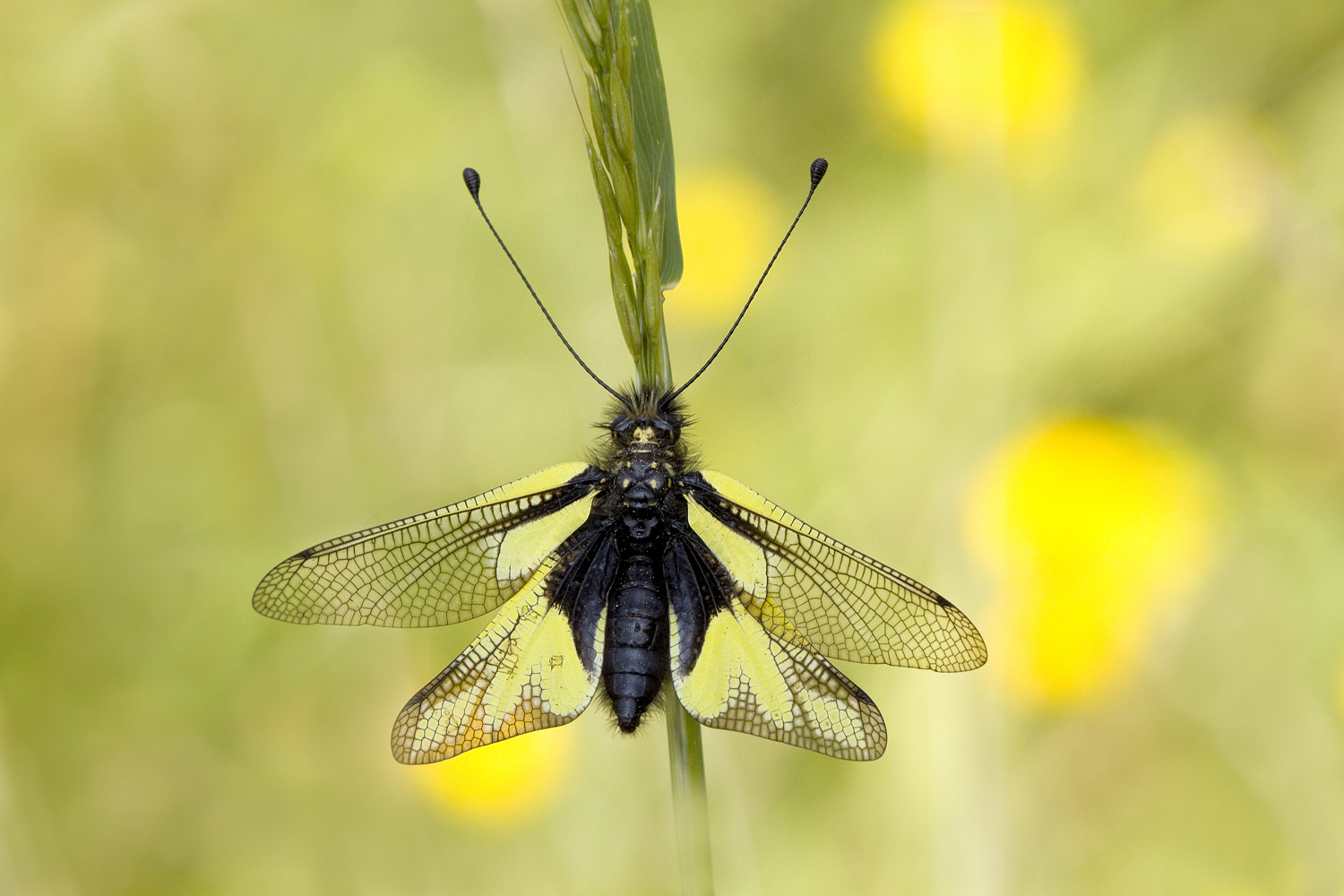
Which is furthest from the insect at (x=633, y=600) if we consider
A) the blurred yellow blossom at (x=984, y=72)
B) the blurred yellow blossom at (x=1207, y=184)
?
the blurred yellow blossom at (x=1207, y=184)

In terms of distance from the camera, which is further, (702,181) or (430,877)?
(702,181)

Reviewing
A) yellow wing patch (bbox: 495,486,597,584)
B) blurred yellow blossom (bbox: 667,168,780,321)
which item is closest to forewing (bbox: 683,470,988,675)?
yellow wing patch (bbox: 495,486,597,584)

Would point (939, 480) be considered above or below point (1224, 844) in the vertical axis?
above

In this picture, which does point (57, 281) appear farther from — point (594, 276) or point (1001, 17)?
point (1001, 17)

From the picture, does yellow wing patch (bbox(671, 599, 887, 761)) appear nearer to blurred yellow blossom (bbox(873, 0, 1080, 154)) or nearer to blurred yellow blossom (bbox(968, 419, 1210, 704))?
blurred yellow blossom (bbox(968, 419, 1210, 704))

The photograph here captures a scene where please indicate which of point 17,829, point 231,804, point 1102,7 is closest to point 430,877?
point 231,804

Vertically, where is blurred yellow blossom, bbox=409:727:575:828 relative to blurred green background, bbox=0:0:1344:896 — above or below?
below
